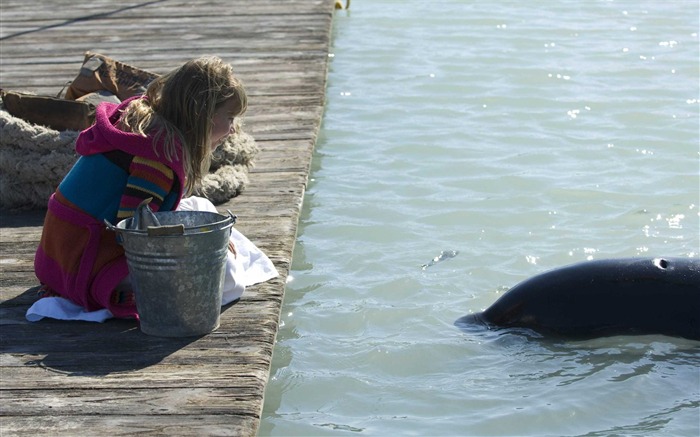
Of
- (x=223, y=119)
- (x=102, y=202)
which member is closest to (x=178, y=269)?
(x=102, y=202)

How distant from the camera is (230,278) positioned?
14.7ft

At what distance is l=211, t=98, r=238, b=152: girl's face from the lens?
4.17 metres

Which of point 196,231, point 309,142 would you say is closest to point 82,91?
point 309,142

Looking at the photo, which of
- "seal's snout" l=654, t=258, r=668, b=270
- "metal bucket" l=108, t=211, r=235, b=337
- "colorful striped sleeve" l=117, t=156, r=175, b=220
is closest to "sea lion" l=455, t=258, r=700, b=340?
"seal's snout" l=654, t=258, r=668, b=270

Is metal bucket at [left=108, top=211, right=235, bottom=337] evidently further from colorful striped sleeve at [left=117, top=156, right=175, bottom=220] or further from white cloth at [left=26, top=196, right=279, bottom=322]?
white cloth at [left=26, top=196, right=279, bottom=322]

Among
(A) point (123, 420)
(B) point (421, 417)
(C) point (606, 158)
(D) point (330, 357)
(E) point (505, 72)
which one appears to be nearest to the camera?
(A) point (123, 420)

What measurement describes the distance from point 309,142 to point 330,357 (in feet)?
7.41

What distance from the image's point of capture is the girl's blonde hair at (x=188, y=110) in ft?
13.4

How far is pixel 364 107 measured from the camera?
374 inches

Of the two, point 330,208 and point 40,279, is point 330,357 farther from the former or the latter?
point 330,208

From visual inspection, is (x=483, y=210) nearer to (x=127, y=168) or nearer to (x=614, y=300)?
(x=614, y=300)

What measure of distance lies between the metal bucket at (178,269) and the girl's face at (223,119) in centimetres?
31

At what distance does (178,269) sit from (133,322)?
530mm

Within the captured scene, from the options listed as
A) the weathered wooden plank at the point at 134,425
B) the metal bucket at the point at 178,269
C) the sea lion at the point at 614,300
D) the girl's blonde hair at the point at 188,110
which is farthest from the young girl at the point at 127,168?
the sea lion at the point at 614,300
